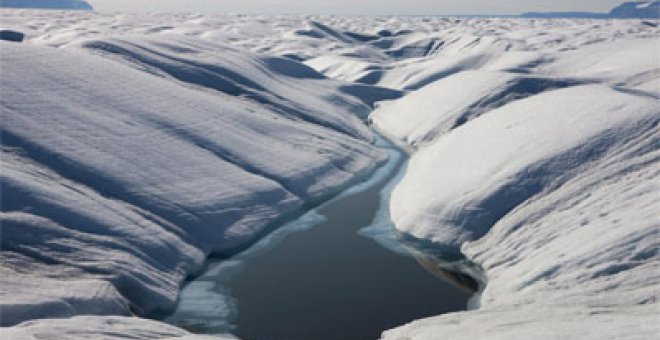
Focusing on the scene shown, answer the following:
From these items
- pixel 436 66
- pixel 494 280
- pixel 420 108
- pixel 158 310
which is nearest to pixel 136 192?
pixel 158 310

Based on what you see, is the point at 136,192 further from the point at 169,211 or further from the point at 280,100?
the point at 280,100

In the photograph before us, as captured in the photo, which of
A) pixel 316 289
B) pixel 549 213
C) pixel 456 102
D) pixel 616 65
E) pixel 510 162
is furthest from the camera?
pixel 616 65

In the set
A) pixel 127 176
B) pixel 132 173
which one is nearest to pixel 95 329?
pixel 127 176

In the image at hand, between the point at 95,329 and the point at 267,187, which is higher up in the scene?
the point at 95,329

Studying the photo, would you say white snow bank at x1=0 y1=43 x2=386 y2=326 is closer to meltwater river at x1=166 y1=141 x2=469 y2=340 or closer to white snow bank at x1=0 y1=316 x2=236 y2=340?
white snow bank at x1=0 y1=316 x2=236 y2=340

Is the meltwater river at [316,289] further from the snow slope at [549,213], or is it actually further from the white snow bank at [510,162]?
the white snow bank at [510,162]

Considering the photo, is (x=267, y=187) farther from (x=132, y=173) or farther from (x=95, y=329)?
(x=95, y=329)
